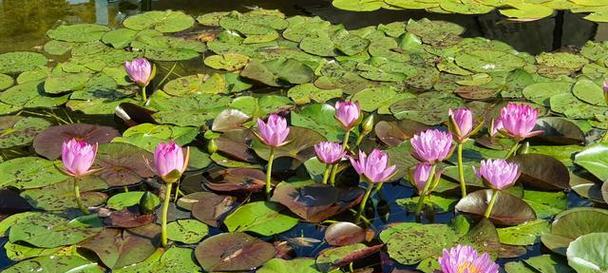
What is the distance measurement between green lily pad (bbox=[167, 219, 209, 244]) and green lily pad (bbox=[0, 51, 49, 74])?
58.5 inches

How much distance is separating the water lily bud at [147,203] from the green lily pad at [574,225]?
1045 mm

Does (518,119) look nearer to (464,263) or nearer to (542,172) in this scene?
(542,172)

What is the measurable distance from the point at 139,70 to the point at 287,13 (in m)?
1.64

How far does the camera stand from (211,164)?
2.49 metres

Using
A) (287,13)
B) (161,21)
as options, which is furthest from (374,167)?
(287,13)

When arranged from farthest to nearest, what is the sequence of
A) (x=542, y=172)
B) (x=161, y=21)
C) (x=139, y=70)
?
(x=161, y=21) → (x=139, y=70) → (x=542, y=172)

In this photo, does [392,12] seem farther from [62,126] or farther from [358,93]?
[62,126]

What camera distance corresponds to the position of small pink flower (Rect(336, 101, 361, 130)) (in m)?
2.24

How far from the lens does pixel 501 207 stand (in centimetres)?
213

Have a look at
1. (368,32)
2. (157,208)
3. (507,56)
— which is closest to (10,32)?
(368,32)

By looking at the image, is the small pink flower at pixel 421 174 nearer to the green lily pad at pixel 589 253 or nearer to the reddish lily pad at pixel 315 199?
the reddish lily pad at pixel 315 199

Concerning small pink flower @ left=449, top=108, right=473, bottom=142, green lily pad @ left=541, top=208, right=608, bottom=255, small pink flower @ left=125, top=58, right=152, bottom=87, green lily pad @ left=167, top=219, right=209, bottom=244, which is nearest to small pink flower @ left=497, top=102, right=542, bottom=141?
small pink flower @ left=449, top=108, right=473, bottom=142

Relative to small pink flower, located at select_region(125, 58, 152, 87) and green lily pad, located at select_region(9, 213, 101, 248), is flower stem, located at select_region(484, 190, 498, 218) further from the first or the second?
small pink flower, located at select_region(125, 58, 152, 87)

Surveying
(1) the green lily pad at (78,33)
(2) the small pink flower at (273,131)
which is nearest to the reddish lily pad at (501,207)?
(2) the small pink flower at (273,131)
